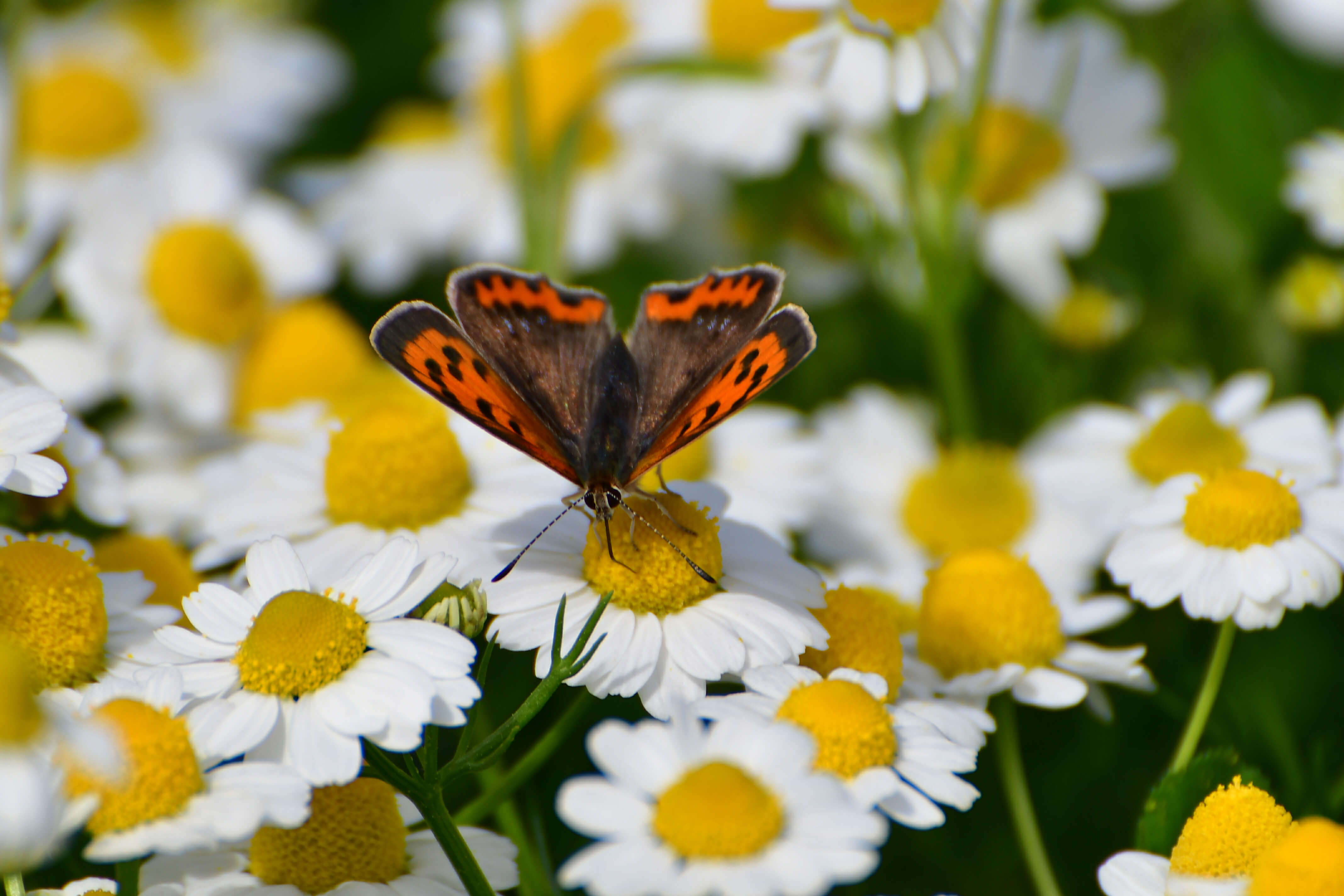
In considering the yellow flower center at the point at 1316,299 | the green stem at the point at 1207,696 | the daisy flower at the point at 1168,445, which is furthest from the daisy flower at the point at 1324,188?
the green stem at the point at 1207,696

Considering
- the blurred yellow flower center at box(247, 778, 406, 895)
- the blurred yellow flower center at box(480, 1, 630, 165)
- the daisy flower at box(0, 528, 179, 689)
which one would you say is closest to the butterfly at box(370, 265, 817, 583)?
the blurred yellow flower center at box(247, 778, 406, 895)

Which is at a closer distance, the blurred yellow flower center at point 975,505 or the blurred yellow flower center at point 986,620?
the blurred yellow flower center at point 986,620

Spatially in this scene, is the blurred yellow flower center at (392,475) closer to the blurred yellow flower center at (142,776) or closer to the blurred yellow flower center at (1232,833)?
the blurred yellow flower center at (142,776)

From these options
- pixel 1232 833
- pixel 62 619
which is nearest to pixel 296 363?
pixel 62 619

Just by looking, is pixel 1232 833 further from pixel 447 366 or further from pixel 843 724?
pixel 447 366

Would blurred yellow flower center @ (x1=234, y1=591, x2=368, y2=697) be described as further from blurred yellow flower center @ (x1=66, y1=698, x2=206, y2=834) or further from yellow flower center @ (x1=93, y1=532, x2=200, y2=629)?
yellow flower center @ (x1=93, y1=532, x2=200, y2=629)

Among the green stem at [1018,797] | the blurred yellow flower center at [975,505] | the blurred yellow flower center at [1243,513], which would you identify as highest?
the blurred yellow flower center at [1243,513]
